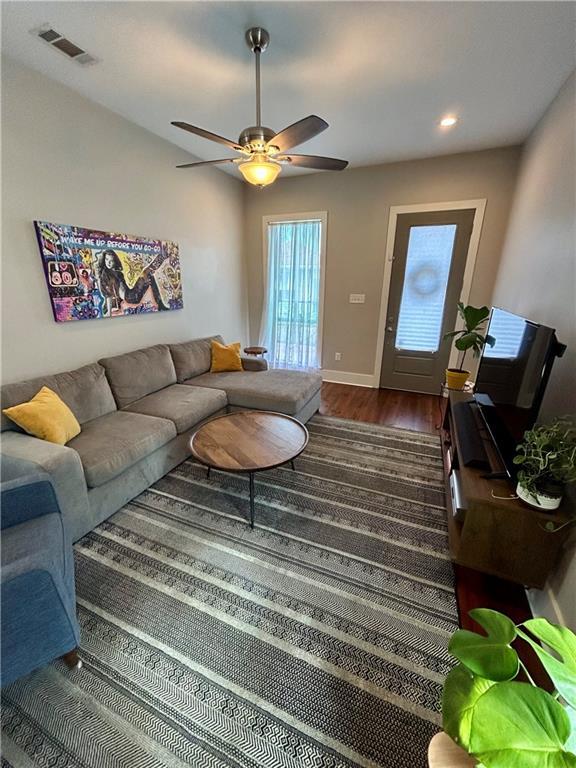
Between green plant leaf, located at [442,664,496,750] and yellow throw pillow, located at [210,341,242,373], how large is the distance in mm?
3128

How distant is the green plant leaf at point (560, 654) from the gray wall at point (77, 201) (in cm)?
286

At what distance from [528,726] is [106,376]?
9.46 ft

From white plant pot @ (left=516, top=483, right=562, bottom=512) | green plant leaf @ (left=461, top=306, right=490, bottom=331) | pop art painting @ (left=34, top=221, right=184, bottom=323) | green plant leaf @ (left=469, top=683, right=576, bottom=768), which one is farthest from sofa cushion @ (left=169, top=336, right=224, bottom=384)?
green plant leaf @ (left=469, top=683, right=576, bottom=768)

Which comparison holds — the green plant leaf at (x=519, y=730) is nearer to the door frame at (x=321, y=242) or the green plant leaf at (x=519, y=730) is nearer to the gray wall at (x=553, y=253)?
the gray wall at (x=553, y=253)

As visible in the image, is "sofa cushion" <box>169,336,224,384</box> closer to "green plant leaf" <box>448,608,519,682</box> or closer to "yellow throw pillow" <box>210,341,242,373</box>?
"yellow throw pillow" <box>210,341,242,373</box>

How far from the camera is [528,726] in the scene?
21.7 inches

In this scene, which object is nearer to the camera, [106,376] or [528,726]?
[528,726]

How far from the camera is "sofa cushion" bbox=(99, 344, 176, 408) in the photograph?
103 inches

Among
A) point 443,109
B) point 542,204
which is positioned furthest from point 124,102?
point 542,204

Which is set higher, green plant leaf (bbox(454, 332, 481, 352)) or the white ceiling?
the white ceiling

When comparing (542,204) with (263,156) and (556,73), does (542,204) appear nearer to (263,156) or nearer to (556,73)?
(556,73)

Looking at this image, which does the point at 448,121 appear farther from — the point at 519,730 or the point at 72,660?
the point at 72,660

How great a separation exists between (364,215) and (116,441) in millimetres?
3725

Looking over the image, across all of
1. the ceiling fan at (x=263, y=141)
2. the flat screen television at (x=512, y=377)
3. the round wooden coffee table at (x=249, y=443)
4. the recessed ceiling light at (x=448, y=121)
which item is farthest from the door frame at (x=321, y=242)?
the flat screen television at (x=512, y=377)
